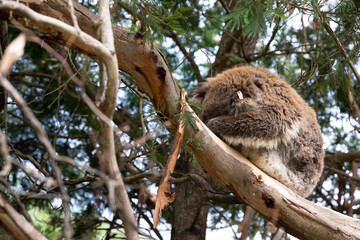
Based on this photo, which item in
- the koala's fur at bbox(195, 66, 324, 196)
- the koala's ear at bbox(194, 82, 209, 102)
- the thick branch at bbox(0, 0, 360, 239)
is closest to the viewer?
the thick branch at bbox(0, 0, 360, 239)

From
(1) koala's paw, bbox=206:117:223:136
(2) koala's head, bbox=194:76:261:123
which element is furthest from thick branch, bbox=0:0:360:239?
(2) koala's head, bbox=194:76:261:123

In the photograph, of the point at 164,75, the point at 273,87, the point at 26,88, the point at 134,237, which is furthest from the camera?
the point at 26,88

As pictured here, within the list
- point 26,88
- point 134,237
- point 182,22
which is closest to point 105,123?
point 134,237

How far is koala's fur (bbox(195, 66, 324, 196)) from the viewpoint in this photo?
3.72 meters

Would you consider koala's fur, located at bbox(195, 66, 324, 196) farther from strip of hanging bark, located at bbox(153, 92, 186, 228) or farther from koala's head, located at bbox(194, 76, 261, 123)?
strip of hanging bark, located at bbox(153, 92, 186, 228)

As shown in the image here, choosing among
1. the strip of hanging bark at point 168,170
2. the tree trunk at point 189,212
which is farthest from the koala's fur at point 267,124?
the tree trunk at point 189,212

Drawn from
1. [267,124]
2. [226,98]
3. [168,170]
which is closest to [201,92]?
[226,98]

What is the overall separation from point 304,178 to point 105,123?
2.78 meters

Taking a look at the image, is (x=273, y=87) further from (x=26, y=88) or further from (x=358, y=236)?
(x=26, y=88)

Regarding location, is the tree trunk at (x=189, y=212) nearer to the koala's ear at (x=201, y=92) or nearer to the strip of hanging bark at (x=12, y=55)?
the koala's ear at (x=201, y=92)

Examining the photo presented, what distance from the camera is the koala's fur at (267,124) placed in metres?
3.72

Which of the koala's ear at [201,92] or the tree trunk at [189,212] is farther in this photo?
the tree trunk at [189,212]

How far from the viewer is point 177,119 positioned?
3164mm

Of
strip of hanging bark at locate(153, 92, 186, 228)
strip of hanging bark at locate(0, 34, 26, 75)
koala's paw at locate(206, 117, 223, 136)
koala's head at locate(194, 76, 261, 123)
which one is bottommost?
strip of hanging bark at locate(0, 34, 26, 75)
